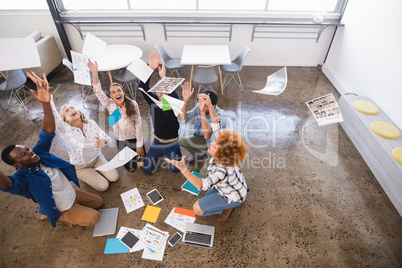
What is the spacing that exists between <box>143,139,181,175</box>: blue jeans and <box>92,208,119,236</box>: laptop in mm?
675

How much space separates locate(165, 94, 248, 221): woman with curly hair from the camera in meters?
1.97

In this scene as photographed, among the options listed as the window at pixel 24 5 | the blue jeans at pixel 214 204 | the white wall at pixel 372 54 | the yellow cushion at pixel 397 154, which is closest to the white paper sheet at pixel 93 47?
the blue jeans at pixel 214 204

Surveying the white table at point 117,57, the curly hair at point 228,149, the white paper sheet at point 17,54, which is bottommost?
the white table at point 117,57

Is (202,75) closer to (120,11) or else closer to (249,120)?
(249,120)

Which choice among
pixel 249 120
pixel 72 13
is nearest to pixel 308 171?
pixel 249 120

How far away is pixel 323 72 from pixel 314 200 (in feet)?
12.2

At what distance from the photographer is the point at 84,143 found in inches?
109

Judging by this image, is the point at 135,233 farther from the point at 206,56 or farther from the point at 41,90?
the point at 206,56

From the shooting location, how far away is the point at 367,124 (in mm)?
3295

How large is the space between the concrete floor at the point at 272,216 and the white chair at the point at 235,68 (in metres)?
1.24

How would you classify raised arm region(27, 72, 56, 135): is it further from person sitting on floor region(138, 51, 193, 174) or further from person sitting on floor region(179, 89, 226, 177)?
person sitting on floor region(179, 89, 226, 177)

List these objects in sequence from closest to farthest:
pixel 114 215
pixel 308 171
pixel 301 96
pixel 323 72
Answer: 1. pixel 114 215
2. pixel 308 171
3. pixel 301 96
4. pixel 323 72

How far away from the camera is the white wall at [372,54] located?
3.36 m

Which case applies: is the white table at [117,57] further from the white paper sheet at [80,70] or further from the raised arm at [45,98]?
the raised arm at [45,98]
